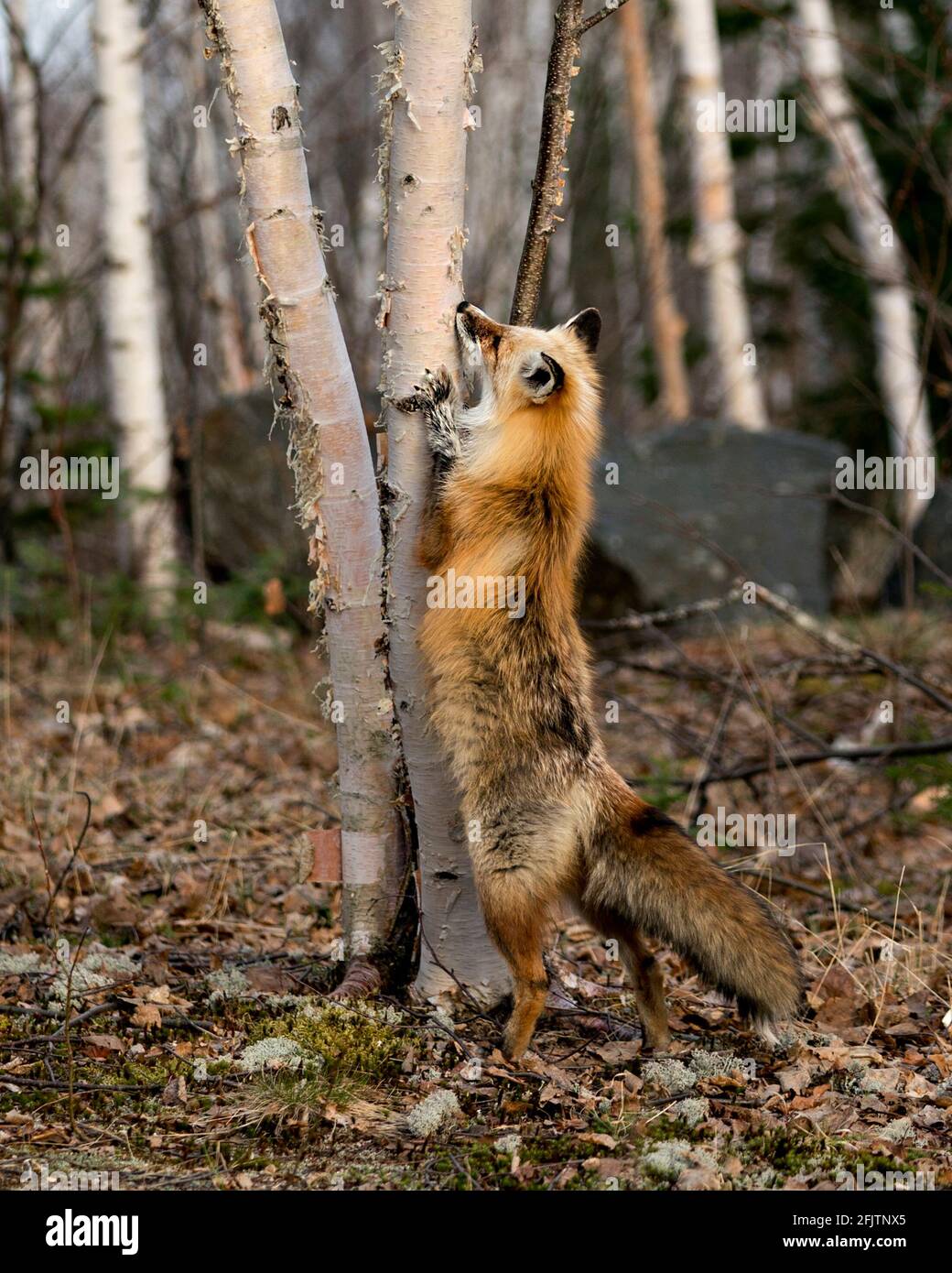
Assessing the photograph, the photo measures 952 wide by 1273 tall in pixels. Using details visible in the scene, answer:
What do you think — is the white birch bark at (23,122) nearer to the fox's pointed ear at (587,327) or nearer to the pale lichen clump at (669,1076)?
the fox's pointed ear at (587,327)

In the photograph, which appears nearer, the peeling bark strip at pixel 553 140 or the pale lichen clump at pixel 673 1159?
the pale lichen clump at pixel 673 1159

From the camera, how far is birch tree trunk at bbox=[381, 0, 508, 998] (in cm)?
383

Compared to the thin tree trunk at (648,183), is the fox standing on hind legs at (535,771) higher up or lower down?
lower down

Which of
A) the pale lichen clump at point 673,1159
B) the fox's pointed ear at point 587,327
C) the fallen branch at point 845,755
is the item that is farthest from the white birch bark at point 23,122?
the pale lichen clump at point 673,1159

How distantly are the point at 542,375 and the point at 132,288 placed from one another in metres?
7.95

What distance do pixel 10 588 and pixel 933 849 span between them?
700cm

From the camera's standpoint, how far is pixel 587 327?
517 cm

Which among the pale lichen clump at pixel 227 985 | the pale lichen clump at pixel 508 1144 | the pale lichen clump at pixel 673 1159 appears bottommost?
the pale lichen clump at pixel 673 1159

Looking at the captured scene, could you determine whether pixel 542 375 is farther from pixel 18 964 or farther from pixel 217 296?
pixel 217 296

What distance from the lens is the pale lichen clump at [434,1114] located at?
3590 millimetres

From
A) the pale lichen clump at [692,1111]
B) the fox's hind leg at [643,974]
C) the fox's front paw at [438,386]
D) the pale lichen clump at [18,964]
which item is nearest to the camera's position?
the pale lichen clump at [692,1111]

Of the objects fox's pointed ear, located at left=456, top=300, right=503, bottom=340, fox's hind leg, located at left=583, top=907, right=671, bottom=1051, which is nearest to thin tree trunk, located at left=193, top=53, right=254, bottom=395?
fox's pointed ear, located at left=456, top=300, right=503, bottom=340

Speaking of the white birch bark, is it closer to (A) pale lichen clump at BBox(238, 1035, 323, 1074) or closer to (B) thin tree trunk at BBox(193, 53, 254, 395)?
(B) thin tree trunk at BBox(193, 53, 254, 395)

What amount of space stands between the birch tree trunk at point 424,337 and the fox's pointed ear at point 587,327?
1125mm
